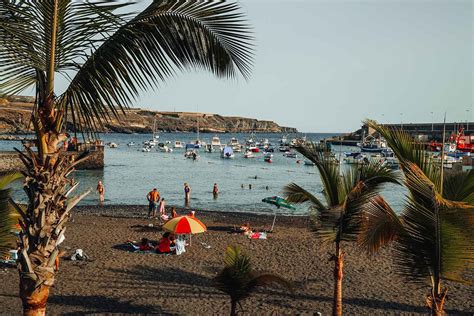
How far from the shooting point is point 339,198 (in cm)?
734

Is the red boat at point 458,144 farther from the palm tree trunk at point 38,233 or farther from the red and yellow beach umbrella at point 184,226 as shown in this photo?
the red and yellow beach umbrella at point 184,226

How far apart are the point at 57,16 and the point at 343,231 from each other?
5261mm

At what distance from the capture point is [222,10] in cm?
412

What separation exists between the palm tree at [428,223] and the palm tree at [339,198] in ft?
5.16

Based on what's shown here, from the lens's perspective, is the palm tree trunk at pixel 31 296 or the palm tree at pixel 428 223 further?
the palm tree at pixel 428 223

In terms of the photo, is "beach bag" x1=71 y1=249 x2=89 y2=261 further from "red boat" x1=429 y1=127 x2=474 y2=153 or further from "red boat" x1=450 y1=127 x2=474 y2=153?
"red boat" x1=450 y1=127 x2=474 y2=153

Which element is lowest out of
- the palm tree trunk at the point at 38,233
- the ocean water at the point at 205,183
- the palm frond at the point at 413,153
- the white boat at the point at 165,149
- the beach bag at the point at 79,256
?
the ocean water at the point at 205,183

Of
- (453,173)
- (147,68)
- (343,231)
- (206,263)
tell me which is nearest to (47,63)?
(147,68)

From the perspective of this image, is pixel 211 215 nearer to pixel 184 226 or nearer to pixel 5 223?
pixel 184 226

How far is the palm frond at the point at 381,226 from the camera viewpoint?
5.09m

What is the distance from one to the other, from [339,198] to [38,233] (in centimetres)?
478

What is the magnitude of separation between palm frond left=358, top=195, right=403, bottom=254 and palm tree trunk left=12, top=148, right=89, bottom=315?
3462 millimetres

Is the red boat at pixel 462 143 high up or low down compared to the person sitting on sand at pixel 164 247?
up

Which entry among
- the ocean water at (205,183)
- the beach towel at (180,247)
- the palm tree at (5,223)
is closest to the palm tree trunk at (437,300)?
the palm tree at (5,223)
